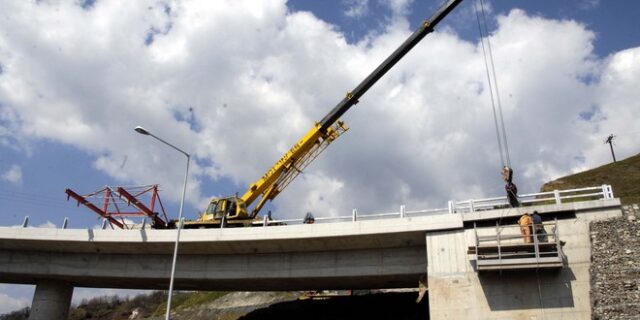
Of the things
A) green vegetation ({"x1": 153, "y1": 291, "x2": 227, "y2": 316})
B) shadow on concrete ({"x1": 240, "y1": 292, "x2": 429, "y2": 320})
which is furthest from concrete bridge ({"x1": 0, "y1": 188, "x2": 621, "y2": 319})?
green vegetation ({"x1": 153, "y1": 291, "x2": 227, "y2": 316})

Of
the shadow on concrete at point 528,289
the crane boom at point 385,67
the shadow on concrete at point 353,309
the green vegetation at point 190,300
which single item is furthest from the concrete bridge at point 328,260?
the green vegetation at point 190,300

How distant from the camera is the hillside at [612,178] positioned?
4327cm

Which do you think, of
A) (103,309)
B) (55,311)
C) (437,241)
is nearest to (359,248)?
(437,241)

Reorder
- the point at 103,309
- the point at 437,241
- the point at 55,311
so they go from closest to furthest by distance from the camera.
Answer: the point at 437,241
the point at 55,311
the point at 103,309

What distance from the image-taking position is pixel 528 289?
67.6 ft

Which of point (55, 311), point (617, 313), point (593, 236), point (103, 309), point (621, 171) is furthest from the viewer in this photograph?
point (103, 309)

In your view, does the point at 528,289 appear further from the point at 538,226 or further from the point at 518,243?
the point at 538,226

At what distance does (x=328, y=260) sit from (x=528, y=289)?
9.79m

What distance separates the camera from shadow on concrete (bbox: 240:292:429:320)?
2905cm

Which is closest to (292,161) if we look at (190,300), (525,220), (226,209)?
(226,209)

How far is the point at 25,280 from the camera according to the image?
3189 cm

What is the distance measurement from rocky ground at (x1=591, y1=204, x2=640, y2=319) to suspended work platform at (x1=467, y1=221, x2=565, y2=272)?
141 centimetres

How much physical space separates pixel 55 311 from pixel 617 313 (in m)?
29.9

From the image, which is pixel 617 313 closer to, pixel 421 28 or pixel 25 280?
pixel 421 28
